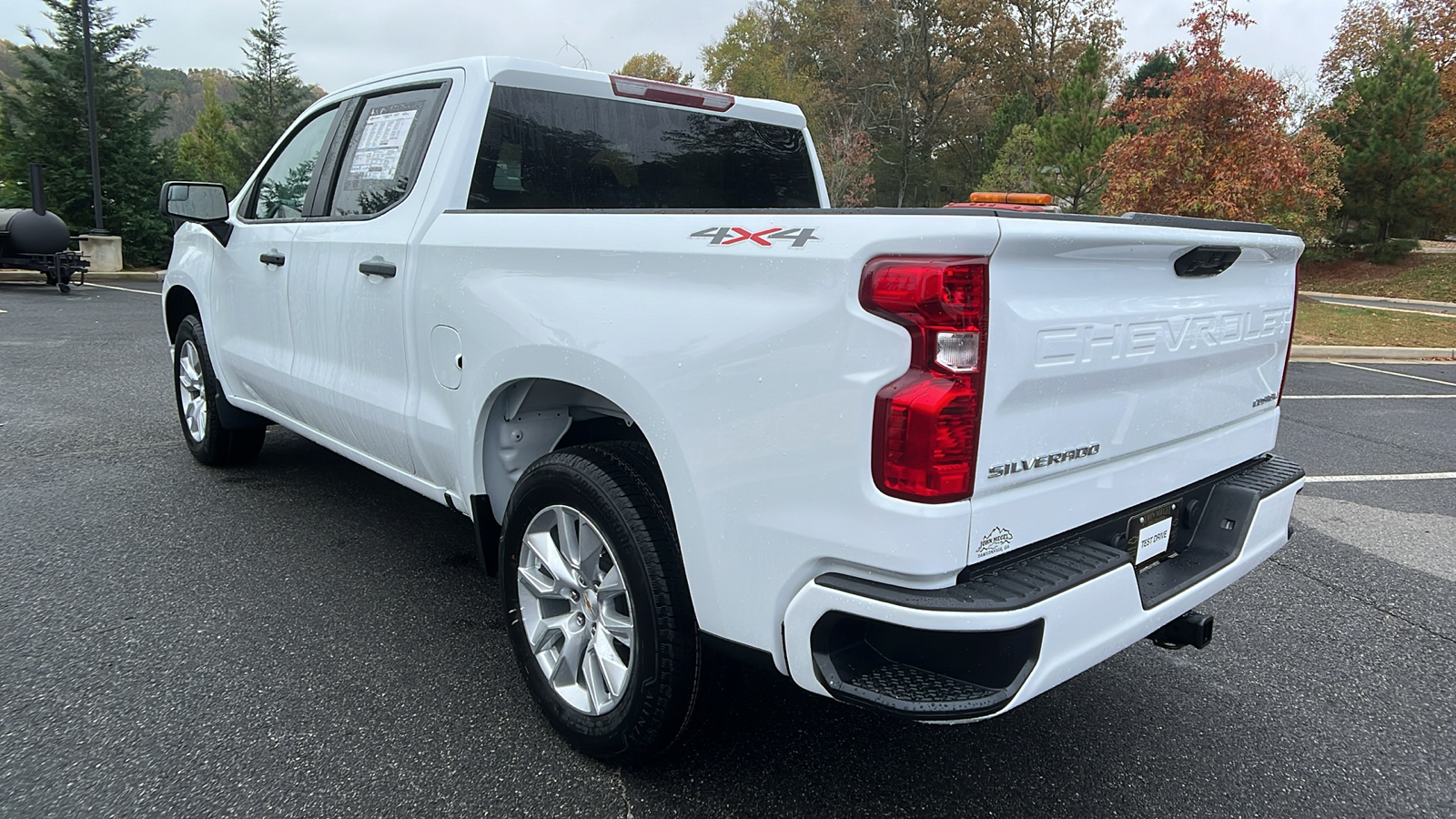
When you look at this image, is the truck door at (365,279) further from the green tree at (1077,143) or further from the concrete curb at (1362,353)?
the green tree at (1077,143)

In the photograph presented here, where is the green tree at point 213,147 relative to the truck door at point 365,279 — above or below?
above

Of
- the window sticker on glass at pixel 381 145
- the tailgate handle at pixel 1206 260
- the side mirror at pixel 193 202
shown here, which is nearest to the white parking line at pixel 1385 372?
the tailgate handle at pixel 1206 260

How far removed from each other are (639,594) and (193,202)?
3378mm

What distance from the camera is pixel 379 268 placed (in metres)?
3.18

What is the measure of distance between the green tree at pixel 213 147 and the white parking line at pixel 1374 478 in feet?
96.5

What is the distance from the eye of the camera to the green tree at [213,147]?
2952 centimetres

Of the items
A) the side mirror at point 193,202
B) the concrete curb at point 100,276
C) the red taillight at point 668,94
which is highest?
the red taillight at point 668,94

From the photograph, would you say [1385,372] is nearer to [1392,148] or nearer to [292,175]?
[292,175]

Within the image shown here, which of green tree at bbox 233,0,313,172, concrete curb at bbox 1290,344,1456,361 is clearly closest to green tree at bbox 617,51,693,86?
green tree at bbox 233,0,313,172

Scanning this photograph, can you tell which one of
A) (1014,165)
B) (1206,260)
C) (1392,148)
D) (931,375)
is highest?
(1392,148)

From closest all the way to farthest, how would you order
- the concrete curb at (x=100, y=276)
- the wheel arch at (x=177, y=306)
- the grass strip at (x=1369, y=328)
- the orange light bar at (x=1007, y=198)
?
the orange light bar at (x=1007, y=198) → the wheel arch at (x=177, y=306) → the grass strip at (x=1369, y=328) → the concrete curb at (x=100, y=276)

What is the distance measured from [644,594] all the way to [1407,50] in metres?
35.4

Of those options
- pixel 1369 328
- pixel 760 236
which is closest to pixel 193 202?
pixel 760 236

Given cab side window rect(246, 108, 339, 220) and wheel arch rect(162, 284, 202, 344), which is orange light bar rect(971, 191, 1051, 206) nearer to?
cab side window rect(246, 108, 339, 220)
